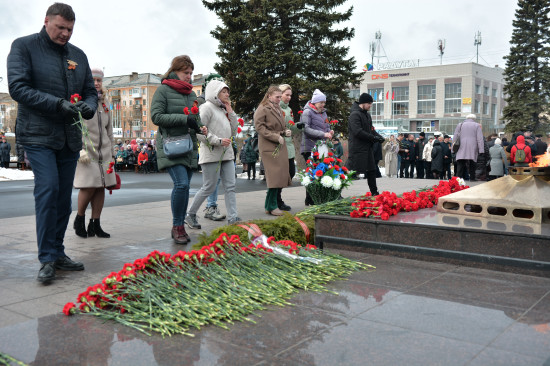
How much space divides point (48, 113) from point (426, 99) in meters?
77.9

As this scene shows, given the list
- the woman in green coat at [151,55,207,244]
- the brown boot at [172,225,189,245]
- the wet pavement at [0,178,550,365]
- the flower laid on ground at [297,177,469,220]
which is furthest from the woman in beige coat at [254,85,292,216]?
the wet pavement at [0,178,550,365]

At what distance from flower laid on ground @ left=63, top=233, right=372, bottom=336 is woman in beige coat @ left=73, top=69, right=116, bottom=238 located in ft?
7.78

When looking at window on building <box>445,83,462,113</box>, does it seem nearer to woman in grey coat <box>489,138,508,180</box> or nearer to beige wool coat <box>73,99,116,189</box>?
woman in grey coat <box>489,138,508,180</box>

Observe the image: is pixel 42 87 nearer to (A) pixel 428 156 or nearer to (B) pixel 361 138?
(B) pixel 361 138

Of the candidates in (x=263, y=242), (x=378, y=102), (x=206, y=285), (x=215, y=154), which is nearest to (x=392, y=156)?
(x=215, y=154)

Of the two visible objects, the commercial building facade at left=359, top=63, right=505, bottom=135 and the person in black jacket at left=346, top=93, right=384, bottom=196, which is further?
the commercial building facade at left=359, top=63, right=505, bottom=135

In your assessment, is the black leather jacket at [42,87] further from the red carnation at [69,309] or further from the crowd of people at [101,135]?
the red carnation at [69,309]

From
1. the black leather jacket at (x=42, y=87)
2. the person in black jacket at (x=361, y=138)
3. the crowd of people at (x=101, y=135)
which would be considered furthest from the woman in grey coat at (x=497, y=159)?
the black leather jacket at (x=42, y=87)

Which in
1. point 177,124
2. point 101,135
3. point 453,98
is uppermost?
point 453,98

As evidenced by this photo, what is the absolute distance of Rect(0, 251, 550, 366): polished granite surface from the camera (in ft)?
7.98

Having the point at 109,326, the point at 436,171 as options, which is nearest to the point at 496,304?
the point at 109,326

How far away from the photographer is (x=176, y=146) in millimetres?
5414

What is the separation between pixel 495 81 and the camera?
80750 millimetres

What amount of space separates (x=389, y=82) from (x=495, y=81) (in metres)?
16.5
